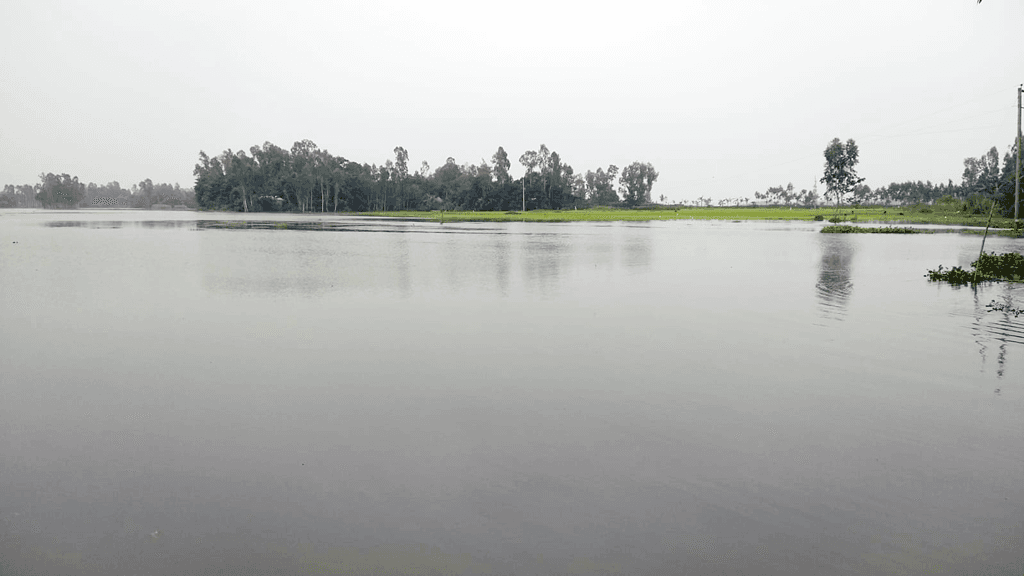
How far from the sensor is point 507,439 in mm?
6250

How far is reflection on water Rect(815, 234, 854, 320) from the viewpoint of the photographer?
14422mm

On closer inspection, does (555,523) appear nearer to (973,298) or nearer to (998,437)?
(998,437)

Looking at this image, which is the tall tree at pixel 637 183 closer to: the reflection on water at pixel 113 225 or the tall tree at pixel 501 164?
the tall tree at pixel 501 164

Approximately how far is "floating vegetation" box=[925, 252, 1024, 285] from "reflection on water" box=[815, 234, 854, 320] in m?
2.73

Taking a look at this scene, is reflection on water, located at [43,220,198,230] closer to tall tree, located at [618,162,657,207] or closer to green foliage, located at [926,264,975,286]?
green foliage, located at [926,264,975,286]

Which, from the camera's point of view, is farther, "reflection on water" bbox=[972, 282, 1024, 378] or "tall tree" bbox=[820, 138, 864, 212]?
"tall tree" bbox=[820, 138, 864, 212]

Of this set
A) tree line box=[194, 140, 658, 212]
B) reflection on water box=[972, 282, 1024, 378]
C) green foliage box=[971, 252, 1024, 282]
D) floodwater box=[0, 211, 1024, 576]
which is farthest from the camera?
tree line box=[194, 140, 658, 212]

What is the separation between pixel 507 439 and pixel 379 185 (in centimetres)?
16294

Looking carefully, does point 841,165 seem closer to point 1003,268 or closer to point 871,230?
point 871,230

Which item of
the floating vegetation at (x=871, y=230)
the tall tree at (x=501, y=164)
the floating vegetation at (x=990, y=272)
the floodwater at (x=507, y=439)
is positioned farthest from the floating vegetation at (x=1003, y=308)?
the tall tree at (x=501, y=164)

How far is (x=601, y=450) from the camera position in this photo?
19.6 feet

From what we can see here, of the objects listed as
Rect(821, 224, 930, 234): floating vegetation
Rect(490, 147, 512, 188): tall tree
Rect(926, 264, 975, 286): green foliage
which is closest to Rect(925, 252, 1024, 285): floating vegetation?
Rect(926, 264, 975, 286): green foliage

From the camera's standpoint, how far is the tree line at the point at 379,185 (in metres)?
143

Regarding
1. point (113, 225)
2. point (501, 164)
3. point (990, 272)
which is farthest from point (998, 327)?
point (501, 164)
